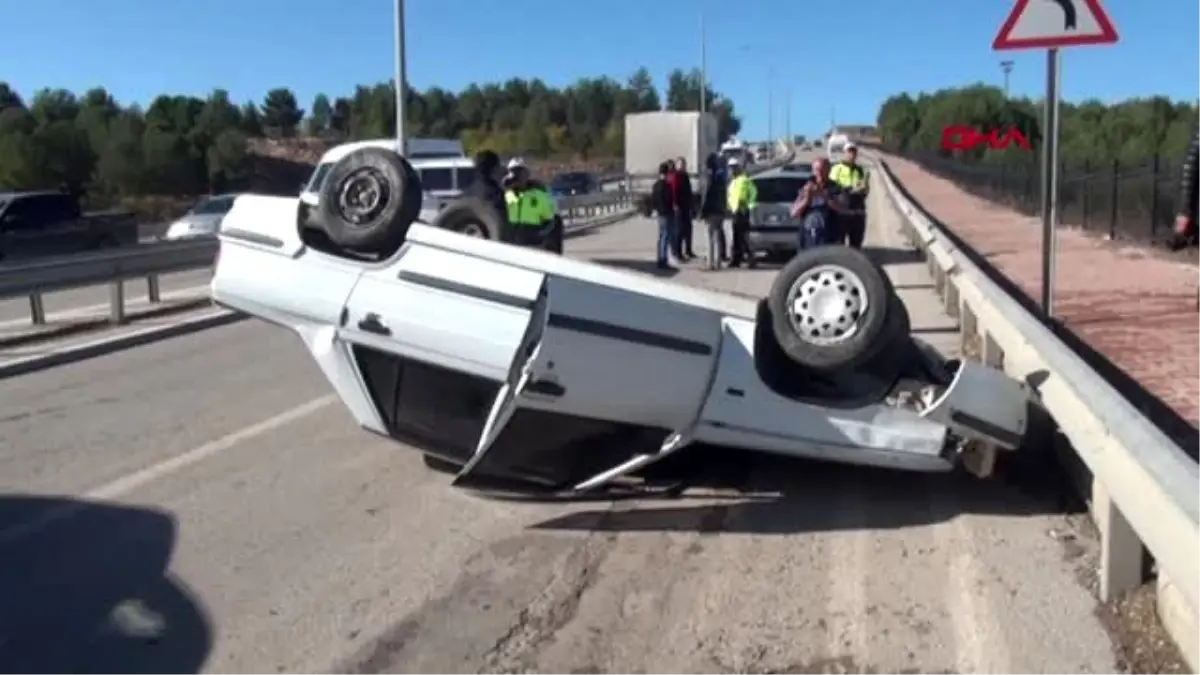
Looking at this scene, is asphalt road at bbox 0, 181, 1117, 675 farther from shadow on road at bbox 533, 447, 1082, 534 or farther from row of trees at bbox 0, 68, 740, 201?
row of trees at bbox 0, 68, 740, 201

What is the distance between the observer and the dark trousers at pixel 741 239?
23188mm

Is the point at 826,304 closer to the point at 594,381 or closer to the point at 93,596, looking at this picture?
the point at 594,381

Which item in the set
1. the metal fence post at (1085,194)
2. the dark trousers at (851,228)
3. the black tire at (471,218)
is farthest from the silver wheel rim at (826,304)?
the metal fence post at (1085,194)

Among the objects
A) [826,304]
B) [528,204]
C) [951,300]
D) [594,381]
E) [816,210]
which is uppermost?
[528,204]

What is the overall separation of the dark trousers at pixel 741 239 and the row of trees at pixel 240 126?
37.2 feet

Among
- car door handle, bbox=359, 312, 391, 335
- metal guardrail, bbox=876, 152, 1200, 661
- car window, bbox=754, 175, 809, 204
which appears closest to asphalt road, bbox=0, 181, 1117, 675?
metal guardrail, bbox=876, 152, 1200, 661

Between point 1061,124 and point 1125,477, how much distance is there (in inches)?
578

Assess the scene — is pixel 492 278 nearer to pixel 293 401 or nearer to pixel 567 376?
pixel 567 376

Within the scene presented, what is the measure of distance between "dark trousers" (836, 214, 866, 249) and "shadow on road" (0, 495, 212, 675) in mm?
8704

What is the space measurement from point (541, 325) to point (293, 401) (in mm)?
4610

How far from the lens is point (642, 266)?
80.8 ft

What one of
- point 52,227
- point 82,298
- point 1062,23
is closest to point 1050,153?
point 1062,23

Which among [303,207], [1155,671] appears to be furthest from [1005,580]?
[303,207]

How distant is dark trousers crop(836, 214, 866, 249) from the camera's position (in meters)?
14.8
